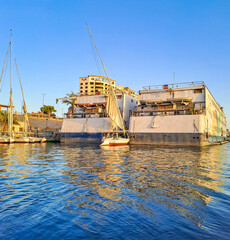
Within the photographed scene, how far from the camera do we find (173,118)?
44938mm

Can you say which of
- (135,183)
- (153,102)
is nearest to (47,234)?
(135,183)

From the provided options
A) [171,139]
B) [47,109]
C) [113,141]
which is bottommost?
[113,141]

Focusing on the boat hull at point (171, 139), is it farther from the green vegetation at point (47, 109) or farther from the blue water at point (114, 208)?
the green vegetation at point (47, 109)

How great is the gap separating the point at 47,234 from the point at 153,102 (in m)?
49.1

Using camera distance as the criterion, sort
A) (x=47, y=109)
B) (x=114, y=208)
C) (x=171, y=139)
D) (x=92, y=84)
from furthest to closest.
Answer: (x=92, y=84) < (x=47, y=109) < (x=171, y=139) < (x=114, y=208)

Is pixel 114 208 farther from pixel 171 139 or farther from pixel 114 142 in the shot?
pixel 171 139

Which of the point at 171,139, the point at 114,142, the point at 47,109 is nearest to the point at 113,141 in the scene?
the point at 114,142

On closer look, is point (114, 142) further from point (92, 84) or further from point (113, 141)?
point (92, 84)

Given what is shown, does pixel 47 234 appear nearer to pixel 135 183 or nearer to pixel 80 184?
pixel 80 184

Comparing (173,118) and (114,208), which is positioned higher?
(173,118)

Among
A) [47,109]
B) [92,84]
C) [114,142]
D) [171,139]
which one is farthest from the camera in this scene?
[92,84]

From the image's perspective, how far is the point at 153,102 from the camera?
171 feet

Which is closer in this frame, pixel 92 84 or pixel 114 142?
pixel 114 142

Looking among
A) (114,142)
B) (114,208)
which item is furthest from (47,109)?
(114,208)
